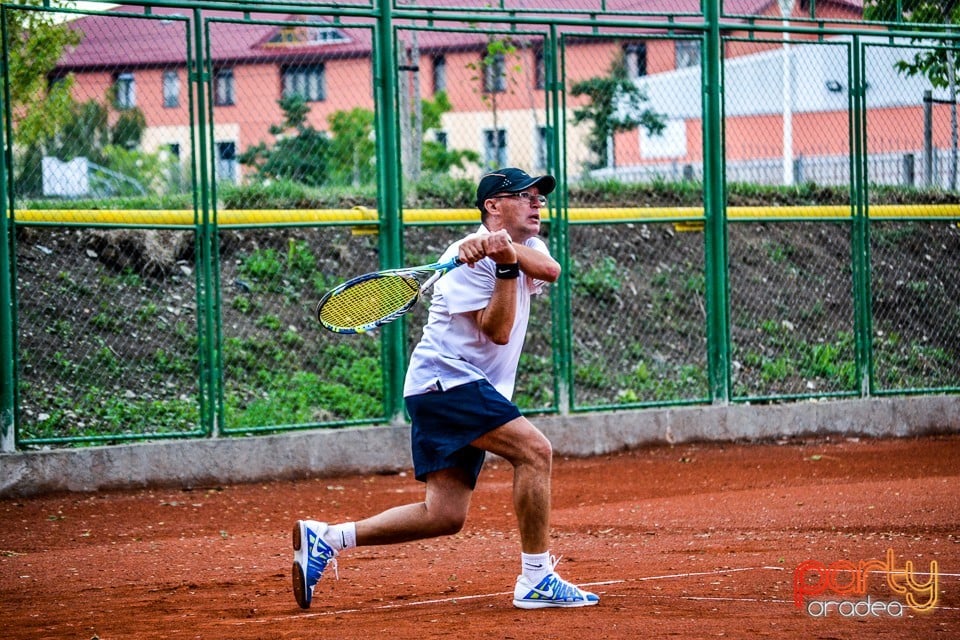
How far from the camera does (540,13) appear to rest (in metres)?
11.3

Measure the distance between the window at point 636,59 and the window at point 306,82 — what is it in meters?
3.35

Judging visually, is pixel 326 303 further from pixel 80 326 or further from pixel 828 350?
pixel 828 350

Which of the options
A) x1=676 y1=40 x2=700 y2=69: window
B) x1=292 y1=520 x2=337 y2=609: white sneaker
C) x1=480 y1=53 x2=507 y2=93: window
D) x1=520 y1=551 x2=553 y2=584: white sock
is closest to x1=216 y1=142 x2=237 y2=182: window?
x1=480 y1=53 x2=507 y2=93: window

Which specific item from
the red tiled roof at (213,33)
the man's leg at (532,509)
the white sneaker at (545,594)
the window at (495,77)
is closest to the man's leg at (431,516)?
the man's leg at (532,509)

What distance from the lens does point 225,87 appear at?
1445cm

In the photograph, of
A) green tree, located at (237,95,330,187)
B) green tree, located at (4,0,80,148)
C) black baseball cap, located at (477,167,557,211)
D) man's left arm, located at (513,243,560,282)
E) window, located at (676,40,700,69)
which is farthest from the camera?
window, located at (676,40,700,69)

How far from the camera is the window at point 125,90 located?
11.7 m

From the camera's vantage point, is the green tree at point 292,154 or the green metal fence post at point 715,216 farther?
the green tree at point 292,154

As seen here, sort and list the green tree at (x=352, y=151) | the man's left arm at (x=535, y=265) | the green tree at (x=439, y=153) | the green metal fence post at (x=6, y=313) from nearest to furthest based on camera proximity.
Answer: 1. the man's left arm at (x=535, y=265)
2. the green metal fence post at (x=6, y=313)
3. the green tree at (x=352, y=151)
4. the green tree at (x=439, y=153)

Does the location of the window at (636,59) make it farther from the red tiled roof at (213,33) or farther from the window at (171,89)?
the window at (171,89)

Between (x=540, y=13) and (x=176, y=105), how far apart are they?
346cm

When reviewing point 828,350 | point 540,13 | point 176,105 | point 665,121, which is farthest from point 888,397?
point 176,105

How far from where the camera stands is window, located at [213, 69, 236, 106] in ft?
45.4

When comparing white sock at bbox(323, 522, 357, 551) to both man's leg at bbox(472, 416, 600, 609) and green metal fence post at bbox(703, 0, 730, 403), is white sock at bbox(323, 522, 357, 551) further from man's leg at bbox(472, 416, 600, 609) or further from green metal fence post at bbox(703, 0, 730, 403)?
green metal fence post at bbox(703, 0, 730, 403)
